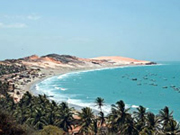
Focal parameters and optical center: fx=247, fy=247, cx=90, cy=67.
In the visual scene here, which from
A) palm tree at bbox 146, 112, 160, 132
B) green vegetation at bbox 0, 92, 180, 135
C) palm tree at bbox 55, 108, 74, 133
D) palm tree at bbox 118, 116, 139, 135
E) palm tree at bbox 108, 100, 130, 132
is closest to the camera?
green vegetation at bbox 0, 92, 180, 135

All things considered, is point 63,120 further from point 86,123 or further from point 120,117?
point 120,117

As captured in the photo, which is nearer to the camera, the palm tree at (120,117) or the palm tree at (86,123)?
the palm tree at (120,117)

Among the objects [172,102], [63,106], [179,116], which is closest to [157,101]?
[172,102]

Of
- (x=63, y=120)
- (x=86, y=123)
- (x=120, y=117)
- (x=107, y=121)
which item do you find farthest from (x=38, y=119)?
(x=120, y=117)

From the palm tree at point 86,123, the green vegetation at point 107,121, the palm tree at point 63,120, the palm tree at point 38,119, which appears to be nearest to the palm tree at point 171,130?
the green vegetation at point 107,121

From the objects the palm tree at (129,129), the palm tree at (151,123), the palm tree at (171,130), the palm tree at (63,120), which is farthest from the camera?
the palm tree at (63,120)

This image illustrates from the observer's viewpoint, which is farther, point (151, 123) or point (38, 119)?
point (38, 119)

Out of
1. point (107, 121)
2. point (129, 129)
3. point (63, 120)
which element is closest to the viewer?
point (129, 129)

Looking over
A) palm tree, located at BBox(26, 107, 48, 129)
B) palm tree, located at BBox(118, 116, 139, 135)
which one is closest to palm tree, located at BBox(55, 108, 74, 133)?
palm tree, located at BBox(26, 107, 48, 129)

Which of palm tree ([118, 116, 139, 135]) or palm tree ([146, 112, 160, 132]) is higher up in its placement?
palm tree ([146, 112, 160, 132])

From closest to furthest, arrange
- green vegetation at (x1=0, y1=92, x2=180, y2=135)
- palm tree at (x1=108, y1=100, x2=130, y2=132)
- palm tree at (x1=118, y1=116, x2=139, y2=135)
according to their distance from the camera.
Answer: green vegetation at (x1=0, y1=92, x2=180, y2=135), palm tree at (x1=118, y1=116, x2=139, y2=135), palm tree at (x1=108, y1=100, x2=130, y2=132)

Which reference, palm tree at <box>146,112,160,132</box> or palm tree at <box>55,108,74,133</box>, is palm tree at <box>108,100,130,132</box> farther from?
palm tree at <box>55,108,74,133</box>

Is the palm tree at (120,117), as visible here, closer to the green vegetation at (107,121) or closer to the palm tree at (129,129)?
the green vegetation at (107,121)

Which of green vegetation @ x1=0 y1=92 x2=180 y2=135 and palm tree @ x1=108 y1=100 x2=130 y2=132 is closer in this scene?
green vegetation @ x1=0 y1=92 x2=180 y2=135
